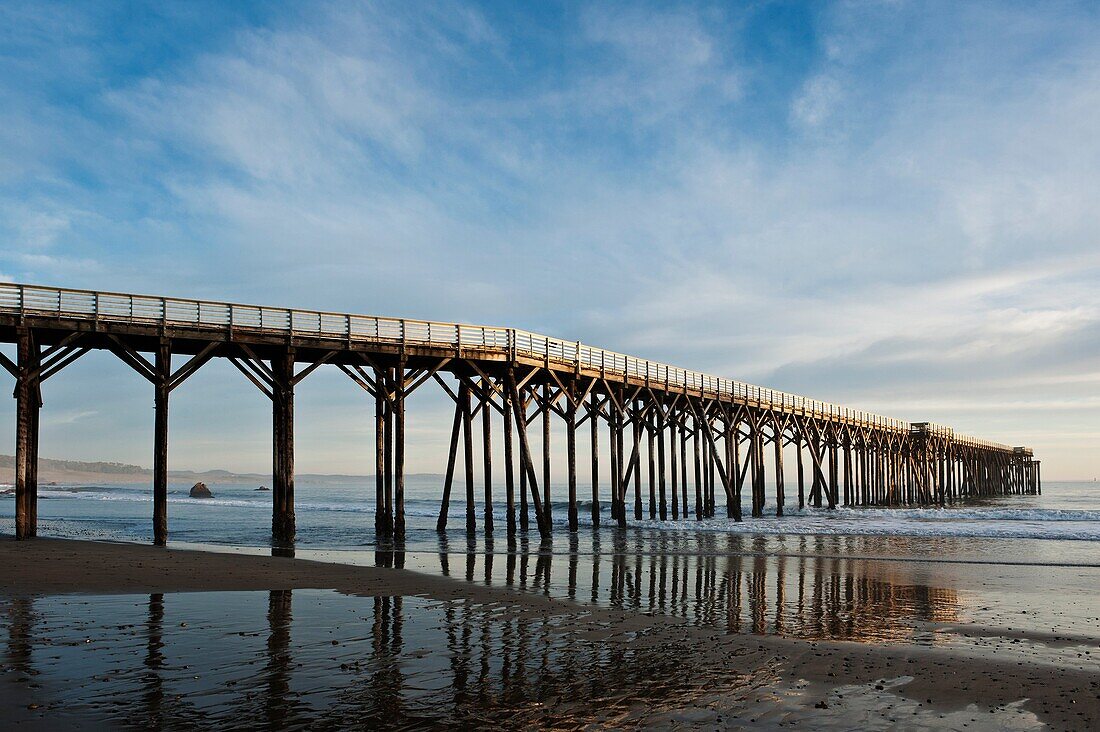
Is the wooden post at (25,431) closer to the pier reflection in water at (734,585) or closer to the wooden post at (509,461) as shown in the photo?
the pier reflection in water at (734,585)

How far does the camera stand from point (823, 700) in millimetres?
7223

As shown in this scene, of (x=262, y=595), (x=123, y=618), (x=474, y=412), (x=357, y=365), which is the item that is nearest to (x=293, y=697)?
(x=123, y=618)

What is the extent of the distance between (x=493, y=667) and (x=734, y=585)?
328 inches

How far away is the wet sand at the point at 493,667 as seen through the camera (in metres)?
6.52

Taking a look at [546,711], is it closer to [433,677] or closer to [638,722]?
[638,722]

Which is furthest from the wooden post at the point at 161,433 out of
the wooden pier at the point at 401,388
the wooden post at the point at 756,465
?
the wooden post at the point at 756,465

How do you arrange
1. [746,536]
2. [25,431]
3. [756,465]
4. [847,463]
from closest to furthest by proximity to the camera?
[25,431]
[746,536]
[756,465]
[847,463]

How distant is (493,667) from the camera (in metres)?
8.01

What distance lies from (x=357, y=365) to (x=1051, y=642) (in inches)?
771

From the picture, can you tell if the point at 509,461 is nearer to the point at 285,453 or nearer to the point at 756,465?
the point at 285,453

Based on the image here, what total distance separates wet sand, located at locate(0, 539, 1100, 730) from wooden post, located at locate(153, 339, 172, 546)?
23.9 feet

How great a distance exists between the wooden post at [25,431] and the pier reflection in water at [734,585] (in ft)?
29.8

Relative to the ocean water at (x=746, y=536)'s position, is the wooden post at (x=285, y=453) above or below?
above

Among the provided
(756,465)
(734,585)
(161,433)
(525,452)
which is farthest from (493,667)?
(756,465)
